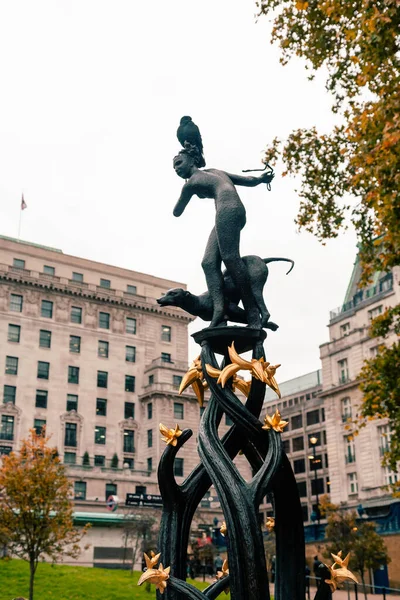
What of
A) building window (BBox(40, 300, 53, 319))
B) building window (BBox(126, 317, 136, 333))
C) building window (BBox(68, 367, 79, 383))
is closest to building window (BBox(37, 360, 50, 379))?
building window (BBox(68, 367, 79, 383))

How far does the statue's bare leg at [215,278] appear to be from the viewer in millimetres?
5504

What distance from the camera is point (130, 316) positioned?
232 ft

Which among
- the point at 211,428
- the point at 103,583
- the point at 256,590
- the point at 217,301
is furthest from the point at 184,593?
the point at 103,583

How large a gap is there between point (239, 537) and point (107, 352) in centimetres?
6442

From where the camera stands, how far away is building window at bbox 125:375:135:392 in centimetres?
6774

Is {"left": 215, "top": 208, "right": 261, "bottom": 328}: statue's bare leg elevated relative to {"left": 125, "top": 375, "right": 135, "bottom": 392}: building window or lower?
lower

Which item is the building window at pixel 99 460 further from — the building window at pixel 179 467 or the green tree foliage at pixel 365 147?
the green tree foliage at pixel 365 147

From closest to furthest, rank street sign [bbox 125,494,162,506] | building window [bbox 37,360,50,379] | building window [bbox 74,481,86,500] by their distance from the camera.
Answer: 1. street sign [bbox 125,494,162,506]
2. building window [bbox 74,481,86,500]
3. building window [bbox 37,360,50,379]

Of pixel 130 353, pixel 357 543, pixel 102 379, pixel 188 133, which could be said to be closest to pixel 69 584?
pixel 357 543

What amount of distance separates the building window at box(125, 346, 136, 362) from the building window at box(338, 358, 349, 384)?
79.7ft

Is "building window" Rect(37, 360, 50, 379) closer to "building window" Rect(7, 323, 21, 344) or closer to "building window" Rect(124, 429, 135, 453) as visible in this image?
"building window" Rect(7, 323, 21, 344)

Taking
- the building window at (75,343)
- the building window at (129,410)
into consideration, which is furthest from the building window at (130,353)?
the building window at (75,343)

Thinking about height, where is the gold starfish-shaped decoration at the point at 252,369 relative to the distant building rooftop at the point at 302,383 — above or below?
below

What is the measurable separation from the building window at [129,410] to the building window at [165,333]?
875 cm
